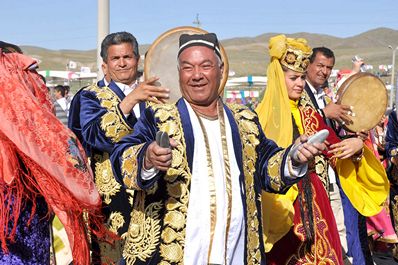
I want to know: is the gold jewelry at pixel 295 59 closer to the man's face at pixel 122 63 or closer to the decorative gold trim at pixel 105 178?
the man's face at pixel 122 63

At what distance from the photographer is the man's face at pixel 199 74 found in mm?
3254

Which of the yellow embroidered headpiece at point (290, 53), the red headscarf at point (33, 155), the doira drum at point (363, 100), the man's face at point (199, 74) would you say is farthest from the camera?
the doira drum at point (363, 100)

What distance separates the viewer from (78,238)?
307 cm

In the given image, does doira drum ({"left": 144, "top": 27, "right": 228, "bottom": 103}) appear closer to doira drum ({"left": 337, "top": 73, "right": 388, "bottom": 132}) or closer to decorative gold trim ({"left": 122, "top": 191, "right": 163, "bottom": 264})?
decorative gold trim ({"left": 122, "top": 191, "right": 163, "bottom": 264})

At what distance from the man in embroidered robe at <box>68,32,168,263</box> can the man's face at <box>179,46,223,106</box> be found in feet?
2.98

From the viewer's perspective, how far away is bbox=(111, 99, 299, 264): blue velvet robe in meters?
3.13

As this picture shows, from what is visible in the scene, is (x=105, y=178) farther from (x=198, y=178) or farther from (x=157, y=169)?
(x=157, y=169)

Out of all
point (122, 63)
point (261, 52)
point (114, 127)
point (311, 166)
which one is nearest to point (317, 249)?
point (311, 166)

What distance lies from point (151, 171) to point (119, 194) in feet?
5.56

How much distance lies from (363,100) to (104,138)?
2.18 meters

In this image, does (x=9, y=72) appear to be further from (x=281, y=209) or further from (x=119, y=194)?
(x=281, y=209)

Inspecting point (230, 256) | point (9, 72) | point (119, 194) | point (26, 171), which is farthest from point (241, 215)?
point (119, 194)

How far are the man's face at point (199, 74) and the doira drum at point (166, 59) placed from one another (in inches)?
31.1

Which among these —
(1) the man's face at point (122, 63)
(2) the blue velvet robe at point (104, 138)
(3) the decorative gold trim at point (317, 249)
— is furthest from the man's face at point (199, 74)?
(3) the decorative gold trim at point (317, 249)
